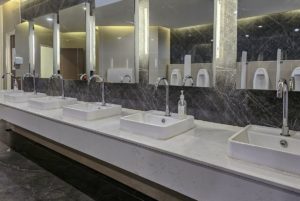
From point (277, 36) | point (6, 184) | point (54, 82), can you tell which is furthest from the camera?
point (54, 82)

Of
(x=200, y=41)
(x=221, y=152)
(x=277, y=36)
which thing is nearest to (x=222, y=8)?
(x=200, y=41)

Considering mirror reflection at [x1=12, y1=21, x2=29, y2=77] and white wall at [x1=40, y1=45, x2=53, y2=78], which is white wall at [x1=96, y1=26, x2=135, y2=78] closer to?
white wall at [x1=40, y1=45, x2=53, y2=78]

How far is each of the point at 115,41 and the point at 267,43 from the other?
5.13 ft

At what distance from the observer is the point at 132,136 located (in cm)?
160

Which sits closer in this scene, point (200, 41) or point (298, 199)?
point (298, 199)

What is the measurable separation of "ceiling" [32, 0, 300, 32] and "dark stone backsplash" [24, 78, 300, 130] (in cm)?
55

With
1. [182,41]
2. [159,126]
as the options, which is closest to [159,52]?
[182,41]

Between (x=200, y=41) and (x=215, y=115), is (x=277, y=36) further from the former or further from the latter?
(x=215, y=115)

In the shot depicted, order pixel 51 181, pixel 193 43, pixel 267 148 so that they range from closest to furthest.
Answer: pixel 267 148 → pixel 193 43 → pixel 51 181

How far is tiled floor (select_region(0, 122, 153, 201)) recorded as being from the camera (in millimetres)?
2283

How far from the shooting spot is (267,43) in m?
1.62

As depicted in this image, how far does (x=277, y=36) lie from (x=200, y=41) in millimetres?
567

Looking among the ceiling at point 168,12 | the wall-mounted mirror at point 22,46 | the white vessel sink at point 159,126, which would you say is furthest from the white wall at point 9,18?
the white vessel sink at point 159,126

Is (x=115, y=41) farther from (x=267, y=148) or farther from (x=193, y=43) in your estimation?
(x=267, y=148)
